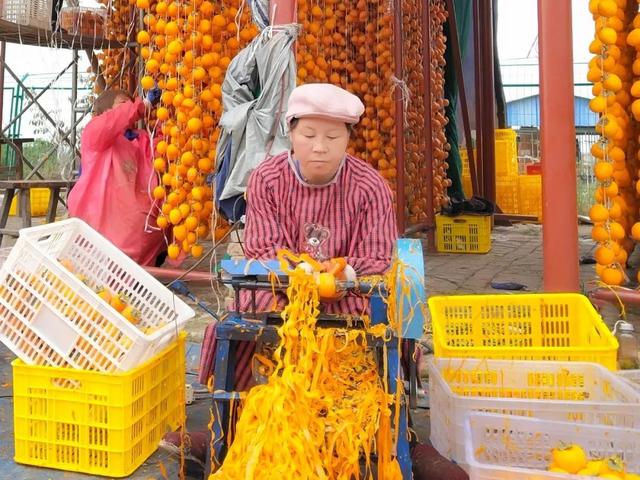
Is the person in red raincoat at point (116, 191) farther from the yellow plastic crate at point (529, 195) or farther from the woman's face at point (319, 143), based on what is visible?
the yellow plastic crate at point (529, 195)

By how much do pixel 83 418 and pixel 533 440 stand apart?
1.51 metres

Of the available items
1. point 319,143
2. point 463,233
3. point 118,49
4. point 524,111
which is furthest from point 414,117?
point 524,111

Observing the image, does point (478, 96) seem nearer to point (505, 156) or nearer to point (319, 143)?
point (505, 156)

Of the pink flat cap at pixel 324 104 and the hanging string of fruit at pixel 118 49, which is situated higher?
the hanging string of fruit at pixel 118 49

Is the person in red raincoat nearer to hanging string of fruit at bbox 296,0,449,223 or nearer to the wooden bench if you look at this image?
the wooden bench

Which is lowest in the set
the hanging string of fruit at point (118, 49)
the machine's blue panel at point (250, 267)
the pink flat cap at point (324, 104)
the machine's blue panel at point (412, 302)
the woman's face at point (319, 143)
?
the machine's blue panel at point (412, 302)

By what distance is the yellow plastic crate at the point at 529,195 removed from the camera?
11.1 metres

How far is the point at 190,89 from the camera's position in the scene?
13.8 feet

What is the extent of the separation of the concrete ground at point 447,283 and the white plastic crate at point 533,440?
2.48 ft

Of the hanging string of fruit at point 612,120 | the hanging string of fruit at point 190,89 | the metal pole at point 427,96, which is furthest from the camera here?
the metal pole at point 427,96

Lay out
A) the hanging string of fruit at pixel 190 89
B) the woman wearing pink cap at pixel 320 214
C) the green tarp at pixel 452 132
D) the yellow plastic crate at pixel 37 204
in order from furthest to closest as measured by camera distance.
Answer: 1. the yellow plastic crate at pixel 37 204
2. the green tarp at pixel 452 132
3. the hanging string of fruit at pixel 190 89
4. the woman wearing pink cap at pixel 320 214

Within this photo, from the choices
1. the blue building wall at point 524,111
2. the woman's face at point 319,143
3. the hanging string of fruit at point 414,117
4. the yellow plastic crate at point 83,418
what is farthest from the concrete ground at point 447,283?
the blue building wall at point 524,111

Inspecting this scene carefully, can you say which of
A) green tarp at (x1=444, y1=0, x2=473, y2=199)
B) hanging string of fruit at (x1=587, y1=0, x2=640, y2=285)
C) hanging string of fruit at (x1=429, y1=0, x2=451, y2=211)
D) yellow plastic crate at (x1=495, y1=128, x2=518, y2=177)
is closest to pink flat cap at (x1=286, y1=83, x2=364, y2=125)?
hanging string of fruit at (x1=587, y1=0, x2=640, y2=285)

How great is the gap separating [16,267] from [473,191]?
25.5ft
